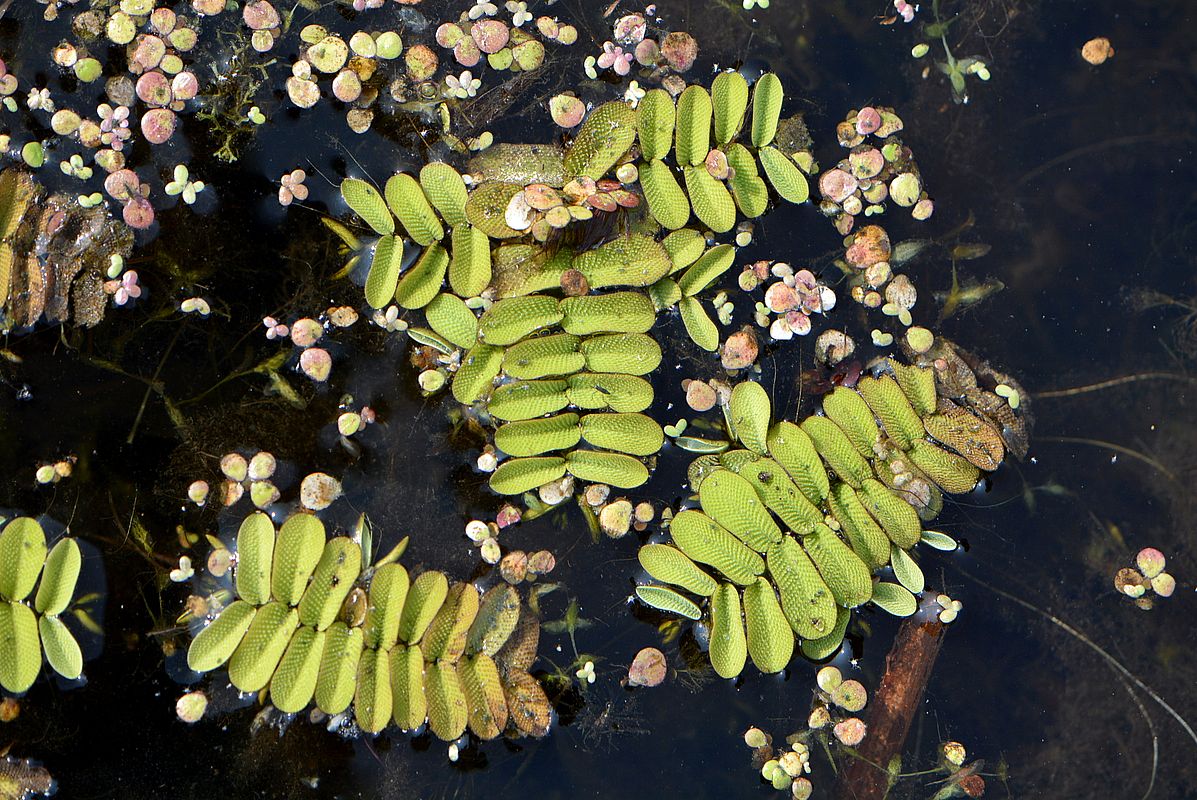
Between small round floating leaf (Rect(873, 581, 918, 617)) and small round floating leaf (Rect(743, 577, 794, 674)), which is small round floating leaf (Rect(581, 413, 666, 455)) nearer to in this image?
small round floating leaf (Rect(743, 577, 794, 674))

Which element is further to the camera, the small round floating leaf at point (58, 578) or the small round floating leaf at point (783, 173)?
the small round floating leaf at point (783, 173)

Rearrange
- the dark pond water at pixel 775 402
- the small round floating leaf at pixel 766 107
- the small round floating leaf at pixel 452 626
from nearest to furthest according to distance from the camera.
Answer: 1. the small round floating leaf at pixel 452 626
2. the dark pond water at pixel 775 402
3. the small round floating leaf at pixel 766 107

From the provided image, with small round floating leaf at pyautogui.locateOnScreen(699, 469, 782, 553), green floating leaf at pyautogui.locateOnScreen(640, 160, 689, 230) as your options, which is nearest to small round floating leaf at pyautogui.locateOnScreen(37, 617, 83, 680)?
small round floating leaf at pyautogui.locateOnScreen(699, 469, 782, 553)

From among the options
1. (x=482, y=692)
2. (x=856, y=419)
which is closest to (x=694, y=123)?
(x=856, y=419)

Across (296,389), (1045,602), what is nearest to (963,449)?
(1045,602)

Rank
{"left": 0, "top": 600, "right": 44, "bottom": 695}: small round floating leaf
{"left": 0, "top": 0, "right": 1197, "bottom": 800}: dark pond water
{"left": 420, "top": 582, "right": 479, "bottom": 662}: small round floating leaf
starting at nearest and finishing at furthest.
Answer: {"left": 0, "top": 600, "right": 44, "bottom": 695}: small round floating leaf < {"left": 420, "top": 582, "right": 479, "bottom": 662}: small round floating leaf < {"left": 0, "top": 0, "right": 1197, "bottom": 800}: dark pond water

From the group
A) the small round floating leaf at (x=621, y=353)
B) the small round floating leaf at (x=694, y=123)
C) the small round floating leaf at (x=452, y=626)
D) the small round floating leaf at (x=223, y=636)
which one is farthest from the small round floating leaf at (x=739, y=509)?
the small round floating leaf at (x=223, y=636)

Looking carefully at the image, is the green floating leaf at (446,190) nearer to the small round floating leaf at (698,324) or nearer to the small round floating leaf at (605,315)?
the small round floating leaf at (605,315)
